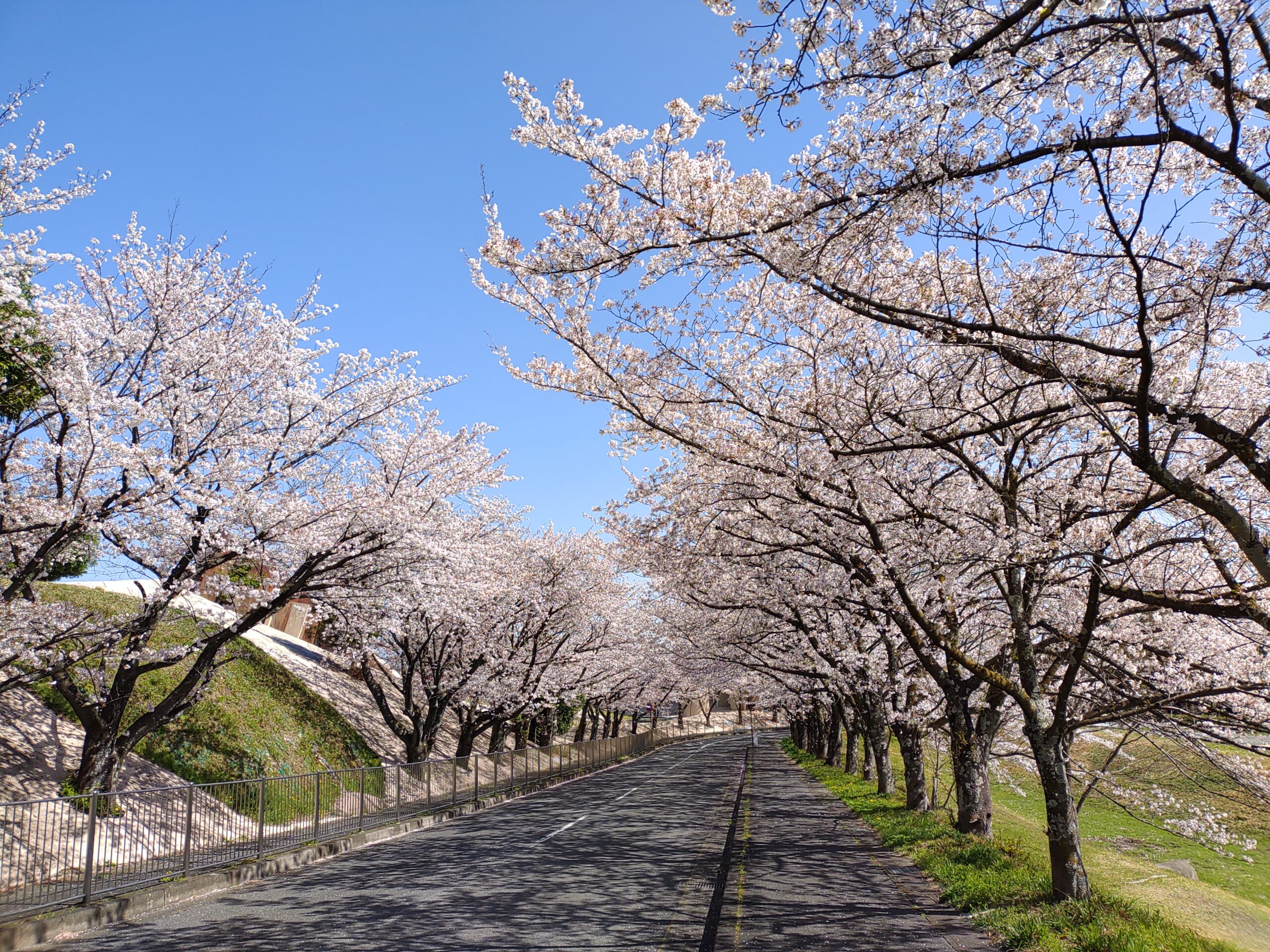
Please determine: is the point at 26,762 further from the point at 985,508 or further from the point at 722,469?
the point at 985,508

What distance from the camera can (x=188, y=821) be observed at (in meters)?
10.5

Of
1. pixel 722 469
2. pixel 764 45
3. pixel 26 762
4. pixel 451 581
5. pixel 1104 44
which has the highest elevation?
pixel 764 45

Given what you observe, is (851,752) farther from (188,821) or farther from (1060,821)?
(188,821)

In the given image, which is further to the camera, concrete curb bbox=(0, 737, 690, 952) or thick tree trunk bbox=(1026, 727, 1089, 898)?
thick tree trunk bbox=(1026, 727, 1089, 898)

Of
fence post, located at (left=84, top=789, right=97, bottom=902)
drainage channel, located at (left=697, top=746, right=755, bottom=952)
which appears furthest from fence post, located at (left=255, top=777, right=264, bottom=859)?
drainage channel, located at (left=697, top=746, right=755, bottom=952)

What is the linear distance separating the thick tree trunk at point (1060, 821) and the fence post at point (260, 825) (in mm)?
11518

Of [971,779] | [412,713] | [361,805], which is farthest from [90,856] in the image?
[412,713]

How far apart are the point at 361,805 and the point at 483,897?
7.88 metres

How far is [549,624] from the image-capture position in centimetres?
2952

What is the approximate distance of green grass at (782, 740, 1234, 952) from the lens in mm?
6625

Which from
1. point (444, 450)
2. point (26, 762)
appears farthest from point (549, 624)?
point (26, 762)

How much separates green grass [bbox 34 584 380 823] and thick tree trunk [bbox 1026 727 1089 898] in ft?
38.4

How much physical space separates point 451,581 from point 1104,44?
553 inches

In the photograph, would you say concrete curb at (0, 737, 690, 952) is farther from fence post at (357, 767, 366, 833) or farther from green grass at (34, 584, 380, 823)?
green grass at (34, 584, 380, 823)
